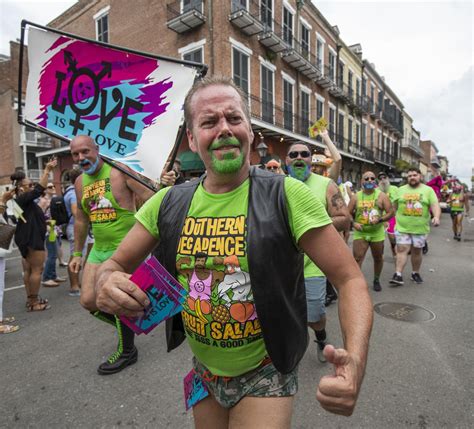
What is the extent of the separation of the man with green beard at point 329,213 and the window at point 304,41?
18.0 metres

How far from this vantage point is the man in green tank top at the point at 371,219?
5.45 metres

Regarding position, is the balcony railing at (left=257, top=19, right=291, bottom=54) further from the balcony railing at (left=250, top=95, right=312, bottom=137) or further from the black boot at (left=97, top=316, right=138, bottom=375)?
the black boot at (left=97, top=316, right=138, bottom=375)

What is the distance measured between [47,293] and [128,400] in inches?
157

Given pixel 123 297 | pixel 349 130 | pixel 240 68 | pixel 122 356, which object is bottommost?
pixel 122 356

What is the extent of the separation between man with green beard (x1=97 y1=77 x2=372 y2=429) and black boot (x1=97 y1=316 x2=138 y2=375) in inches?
72.3

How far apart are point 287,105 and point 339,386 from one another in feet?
61.2

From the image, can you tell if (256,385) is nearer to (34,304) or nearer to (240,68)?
(34,304)

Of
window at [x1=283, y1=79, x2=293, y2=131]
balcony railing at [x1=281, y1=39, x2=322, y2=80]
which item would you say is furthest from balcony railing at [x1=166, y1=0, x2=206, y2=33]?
window at [x1=283, y1=79, x2=293, y2=131]

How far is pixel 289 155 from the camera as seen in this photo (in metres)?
3.50

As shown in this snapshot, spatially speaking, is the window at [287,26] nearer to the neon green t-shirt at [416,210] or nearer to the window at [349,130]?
the window at [349,130]

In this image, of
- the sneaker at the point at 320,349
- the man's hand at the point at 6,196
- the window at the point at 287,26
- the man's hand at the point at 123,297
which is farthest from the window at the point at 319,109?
the man's hand at the point at 123,297

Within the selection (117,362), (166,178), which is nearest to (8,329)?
(117,362)

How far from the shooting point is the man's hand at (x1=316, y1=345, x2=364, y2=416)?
856 millimetres

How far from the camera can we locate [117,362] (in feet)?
10.4
